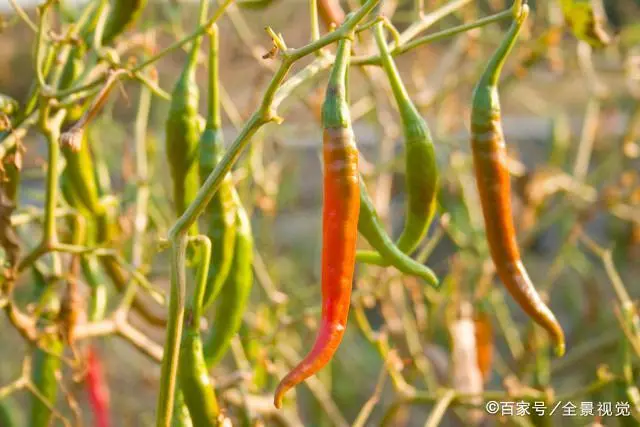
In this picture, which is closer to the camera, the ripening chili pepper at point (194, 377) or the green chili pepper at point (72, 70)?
the ripening chili pepper at point (194, 377)

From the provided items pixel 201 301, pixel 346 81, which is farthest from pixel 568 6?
pixel 201 301

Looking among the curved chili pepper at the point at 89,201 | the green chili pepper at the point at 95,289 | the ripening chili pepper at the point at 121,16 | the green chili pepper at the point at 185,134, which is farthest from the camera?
the green chili pepper at the point at 95,289

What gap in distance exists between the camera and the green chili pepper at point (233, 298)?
102cm

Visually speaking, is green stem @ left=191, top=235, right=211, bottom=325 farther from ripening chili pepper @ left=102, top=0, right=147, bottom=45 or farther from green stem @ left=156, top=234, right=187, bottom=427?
ripening chili pepper @ left=102, top=0, right=147, bottom=45

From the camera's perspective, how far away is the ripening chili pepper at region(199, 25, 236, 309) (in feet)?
3.18

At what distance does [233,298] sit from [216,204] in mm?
113

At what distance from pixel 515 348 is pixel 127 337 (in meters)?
1.27

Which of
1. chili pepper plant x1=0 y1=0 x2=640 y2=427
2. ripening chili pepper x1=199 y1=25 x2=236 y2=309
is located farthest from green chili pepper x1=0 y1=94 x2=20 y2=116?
ripening chili pepper x1=199 y1=25 x2=236 y2=309

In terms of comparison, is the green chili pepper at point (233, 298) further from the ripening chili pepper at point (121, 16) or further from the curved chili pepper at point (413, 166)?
the ripening chili pepper at point (121, 16)

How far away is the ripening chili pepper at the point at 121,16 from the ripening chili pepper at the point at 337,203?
42 cm

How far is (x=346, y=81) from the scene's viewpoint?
2.75 ft

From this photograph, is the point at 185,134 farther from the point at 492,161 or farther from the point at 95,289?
the point at 95,289

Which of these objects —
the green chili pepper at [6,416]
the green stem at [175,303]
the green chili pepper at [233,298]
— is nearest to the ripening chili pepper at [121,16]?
the green chili pepper at [233,298]

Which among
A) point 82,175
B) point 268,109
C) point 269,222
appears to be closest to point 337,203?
point 268,109
